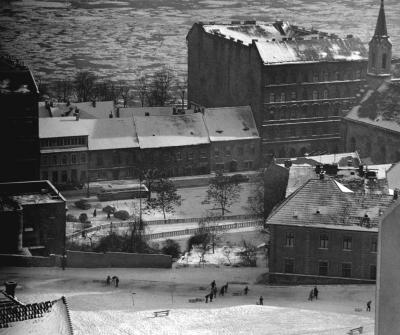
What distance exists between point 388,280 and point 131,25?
417 ft

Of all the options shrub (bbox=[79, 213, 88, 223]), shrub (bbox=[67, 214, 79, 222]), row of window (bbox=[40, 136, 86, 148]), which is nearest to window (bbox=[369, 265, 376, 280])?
shrub (bbox=[79, 213, 88, 223])

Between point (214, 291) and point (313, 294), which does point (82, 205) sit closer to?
point (214, 291)

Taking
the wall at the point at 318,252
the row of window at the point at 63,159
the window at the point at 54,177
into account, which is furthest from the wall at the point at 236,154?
the wall at the point at 318,252

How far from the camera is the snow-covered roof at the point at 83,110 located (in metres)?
85.4

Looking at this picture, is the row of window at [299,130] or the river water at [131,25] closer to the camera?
the row of window at [299,130]

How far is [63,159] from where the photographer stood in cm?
8000

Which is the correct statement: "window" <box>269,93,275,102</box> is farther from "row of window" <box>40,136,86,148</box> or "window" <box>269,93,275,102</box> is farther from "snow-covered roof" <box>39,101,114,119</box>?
"row of window" <box>40,136,86,148</box>

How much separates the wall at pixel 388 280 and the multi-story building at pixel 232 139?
187ft

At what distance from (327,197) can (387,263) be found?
2906cm

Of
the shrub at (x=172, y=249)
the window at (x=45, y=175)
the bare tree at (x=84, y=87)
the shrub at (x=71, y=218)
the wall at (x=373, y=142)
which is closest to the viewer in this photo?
the shrub at (x=172, y=249)

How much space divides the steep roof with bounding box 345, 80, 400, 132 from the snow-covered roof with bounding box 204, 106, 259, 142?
742cm

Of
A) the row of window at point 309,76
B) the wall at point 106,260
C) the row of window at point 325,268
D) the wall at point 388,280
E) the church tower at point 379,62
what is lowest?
the wall at point 106,260

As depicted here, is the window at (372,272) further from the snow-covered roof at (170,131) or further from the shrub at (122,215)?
the snow-covered roof at (170,131)

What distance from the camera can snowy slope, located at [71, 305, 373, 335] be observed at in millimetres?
44688
